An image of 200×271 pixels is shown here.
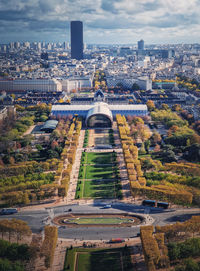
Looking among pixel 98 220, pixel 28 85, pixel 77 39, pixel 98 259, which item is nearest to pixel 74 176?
pixel 98 220

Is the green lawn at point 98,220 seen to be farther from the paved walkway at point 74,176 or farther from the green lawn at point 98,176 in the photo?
the green lawn at point 98,176

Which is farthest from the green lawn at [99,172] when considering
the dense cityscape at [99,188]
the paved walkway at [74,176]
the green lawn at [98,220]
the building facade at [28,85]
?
the building facade at [28,85]

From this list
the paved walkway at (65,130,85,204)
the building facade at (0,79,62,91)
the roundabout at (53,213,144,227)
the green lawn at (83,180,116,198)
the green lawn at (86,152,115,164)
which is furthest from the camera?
the building facade at (0,79,62,91)

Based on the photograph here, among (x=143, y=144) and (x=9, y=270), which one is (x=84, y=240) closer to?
(x=9, y=270)

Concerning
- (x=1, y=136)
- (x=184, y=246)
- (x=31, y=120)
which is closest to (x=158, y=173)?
(x=184, y=246)

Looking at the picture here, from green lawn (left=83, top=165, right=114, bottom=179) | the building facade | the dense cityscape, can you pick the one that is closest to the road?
the dense cityscape

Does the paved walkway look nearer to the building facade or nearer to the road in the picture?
the road
